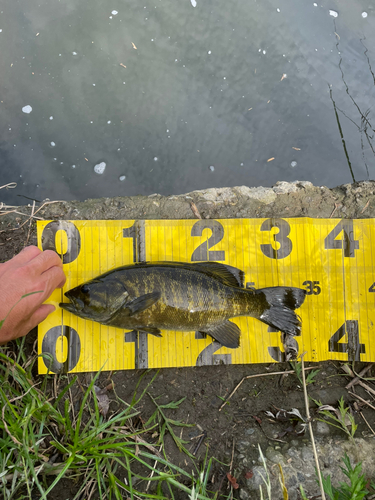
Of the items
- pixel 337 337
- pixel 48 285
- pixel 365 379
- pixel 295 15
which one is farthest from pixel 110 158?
pixel 365 379

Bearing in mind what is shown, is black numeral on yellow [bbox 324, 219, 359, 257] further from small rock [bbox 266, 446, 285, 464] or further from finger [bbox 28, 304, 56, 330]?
finger [bbox 28, 304, 56, 330]

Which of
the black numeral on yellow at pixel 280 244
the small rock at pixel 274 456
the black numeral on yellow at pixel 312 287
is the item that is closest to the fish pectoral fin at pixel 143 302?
the black numeral on yellow at pixel 280 244

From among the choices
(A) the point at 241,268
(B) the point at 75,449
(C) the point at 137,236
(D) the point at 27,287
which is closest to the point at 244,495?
(B) the point at 75,449

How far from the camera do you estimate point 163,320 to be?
3.12m

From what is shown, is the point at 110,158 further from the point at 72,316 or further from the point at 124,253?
the point at 72,316

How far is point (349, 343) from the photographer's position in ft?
11.5

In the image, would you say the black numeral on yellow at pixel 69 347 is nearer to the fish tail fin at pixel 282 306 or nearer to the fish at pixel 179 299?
the fish at pixel 179 299

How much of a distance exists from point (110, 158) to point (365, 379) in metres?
3.88

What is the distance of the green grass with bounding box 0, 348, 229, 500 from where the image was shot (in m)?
2.61

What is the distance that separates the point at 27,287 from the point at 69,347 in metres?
0.82

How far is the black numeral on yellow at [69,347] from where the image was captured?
3361 millimetres

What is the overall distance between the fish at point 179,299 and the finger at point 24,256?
542mm

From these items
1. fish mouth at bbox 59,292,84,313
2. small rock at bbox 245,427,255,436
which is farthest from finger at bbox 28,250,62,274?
small rock at bbox 245,427,255,436

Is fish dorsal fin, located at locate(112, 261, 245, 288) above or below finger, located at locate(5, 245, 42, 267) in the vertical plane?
below
